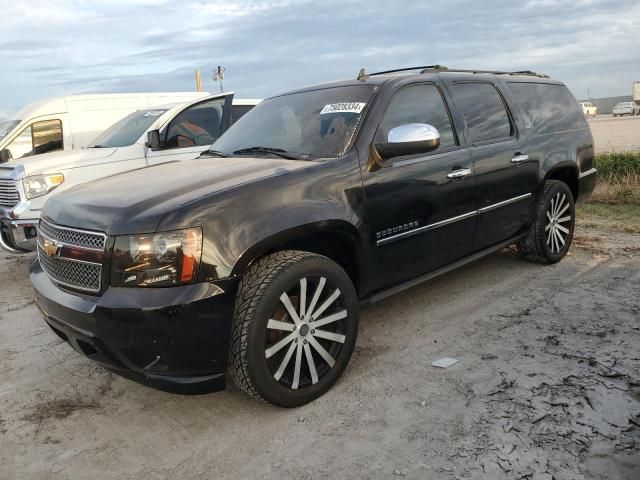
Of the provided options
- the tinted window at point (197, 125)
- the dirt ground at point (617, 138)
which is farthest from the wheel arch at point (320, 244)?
the dirt ground at point (617, 138)

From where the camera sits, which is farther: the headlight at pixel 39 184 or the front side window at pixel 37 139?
the front side window at pixel 37 139

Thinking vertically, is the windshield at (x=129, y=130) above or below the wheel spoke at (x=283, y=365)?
above

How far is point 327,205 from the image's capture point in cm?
314

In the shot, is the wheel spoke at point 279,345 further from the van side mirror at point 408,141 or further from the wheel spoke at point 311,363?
the van side mirror at point 408,141

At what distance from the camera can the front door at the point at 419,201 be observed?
346cm

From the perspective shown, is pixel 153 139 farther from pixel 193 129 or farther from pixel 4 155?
pixel 4 155

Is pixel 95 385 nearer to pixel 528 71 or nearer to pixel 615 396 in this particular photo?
pixel 615 396

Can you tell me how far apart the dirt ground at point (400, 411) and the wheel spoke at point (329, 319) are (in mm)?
434

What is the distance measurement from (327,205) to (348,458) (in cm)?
136

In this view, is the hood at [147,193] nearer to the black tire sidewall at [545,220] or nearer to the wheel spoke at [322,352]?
the wheel spoke at [322,352]

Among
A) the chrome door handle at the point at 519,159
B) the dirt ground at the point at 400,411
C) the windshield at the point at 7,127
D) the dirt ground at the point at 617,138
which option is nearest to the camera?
the dirt ground at the point at 400,411

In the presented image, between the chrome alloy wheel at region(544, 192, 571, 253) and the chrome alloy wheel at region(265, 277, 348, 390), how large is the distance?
112 inches

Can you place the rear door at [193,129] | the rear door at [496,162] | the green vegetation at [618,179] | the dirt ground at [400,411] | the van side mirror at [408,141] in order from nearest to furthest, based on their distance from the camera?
the dirt ground at [400,411]
the van side mirror at [408,141]
the rear door at [496,162]
the rear door at [193,129]
the green vegetation at [618,179]

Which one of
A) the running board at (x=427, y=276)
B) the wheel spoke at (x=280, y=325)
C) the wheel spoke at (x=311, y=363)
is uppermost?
the wheel spoke at (x=280, y=325)
